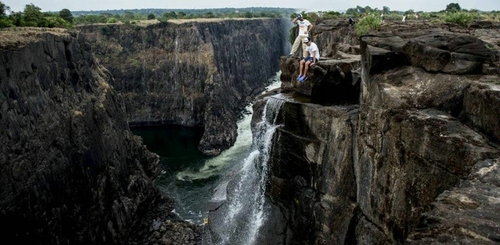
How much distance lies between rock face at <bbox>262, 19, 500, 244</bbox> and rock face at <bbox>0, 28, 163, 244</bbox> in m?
18.8

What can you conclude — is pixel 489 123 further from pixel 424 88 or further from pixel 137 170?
pixel 137 170

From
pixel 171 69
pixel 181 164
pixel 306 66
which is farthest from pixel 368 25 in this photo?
pixel 171 69

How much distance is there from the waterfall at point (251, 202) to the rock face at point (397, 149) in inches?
55.9

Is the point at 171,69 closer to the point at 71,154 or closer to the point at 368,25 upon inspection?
the point at 71,154

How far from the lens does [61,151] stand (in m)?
34.0

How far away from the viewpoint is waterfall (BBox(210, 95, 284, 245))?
88.6ft

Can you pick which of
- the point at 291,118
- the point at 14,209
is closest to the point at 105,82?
the point at 14,209

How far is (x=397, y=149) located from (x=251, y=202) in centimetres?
1655

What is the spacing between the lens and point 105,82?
4694cm

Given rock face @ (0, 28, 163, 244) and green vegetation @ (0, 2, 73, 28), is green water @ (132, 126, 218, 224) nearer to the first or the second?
rock face @ (0, 28, 163, 244)

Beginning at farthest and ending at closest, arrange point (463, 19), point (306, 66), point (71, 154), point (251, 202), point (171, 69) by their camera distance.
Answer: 1. point (171, 69)
2. point (71, 154)
3. point (251, 202)
4. point (463, 19)
5. point (306, 66)

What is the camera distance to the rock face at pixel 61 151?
28766 mm

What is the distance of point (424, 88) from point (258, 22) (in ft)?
339

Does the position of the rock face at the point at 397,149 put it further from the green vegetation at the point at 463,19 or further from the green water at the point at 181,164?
the green water at the point at 181,164
